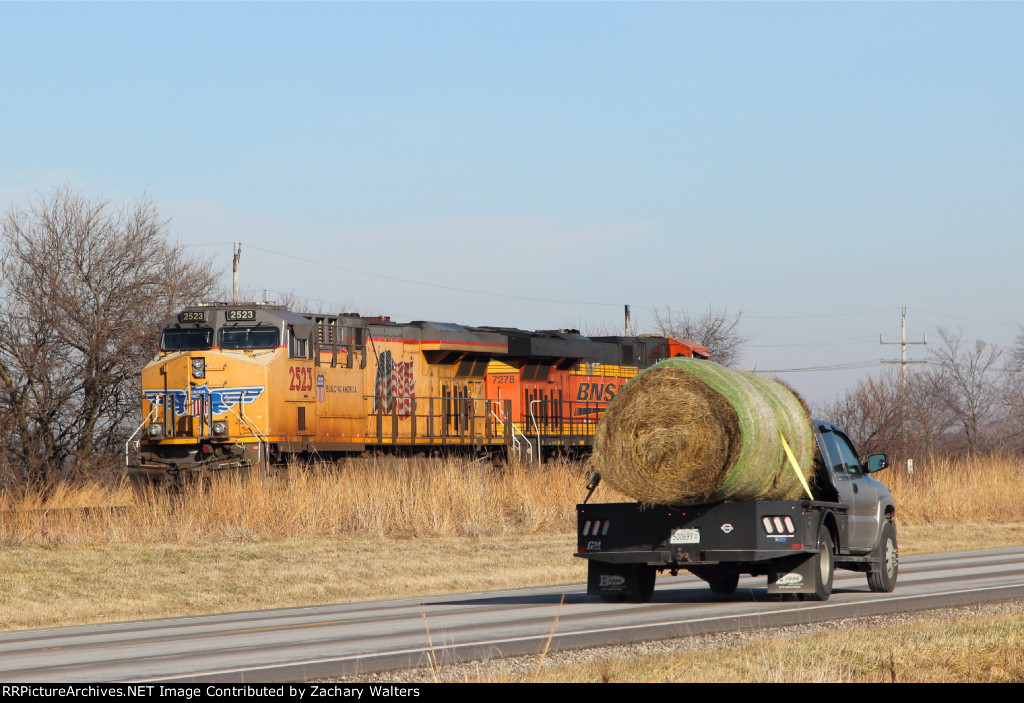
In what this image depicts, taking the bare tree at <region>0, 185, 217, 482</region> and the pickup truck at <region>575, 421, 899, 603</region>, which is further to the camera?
the bare tree at <region>0, 185, 217, 482</region>

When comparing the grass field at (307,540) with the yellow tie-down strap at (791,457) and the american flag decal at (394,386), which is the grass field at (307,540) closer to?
the american flag decal at (394,386)

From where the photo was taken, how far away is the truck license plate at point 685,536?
13.0m

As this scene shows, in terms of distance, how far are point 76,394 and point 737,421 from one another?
84.3ft

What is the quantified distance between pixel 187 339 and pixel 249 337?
1.49 metres

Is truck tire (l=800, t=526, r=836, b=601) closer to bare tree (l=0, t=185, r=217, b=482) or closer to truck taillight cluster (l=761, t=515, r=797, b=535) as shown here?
truck taillight cluster (l=761, t=515, r=797, b=535)

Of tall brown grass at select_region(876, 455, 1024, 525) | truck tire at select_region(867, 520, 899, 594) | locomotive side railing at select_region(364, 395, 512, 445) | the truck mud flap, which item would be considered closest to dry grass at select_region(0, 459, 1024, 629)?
tall brown grass at select_region(876, 455, 1024, 525)

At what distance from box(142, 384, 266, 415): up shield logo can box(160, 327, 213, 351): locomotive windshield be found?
914 millimetres

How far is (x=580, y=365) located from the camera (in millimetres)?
34750

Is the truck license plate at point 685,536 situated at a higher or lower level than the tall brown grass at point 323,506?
higher

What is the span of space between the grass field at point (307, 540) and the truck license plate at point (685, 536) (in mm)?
3041

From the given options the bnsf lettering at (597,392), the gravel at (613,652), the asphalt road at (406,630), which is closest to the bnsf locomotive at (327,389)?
the bnsf lettering at (597,392)

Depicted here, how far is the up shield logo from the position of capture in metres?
26.1

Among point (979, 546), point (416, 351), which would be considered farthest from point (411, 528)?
point (979, 546)

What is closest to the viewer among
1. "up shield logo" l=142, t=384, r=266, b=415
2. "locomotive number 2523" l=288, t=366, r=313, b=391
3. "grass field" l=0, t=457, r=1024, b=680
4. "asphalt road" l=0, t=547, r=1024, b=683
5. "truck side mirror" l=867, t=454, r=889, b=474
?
"asphalt road" l=0, t=547, r=1024, b=683
